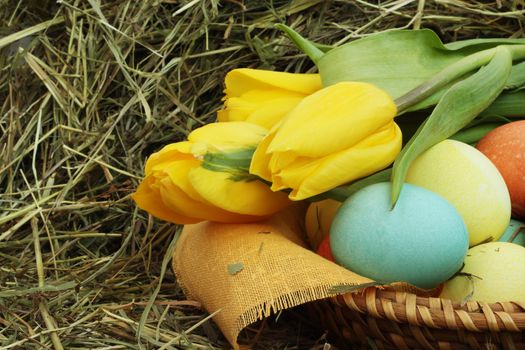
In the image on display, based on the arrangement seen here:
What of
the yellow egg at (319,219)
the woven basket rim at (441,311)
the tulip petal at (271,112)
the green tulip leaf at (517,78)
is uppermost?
the green tulip leaf at (517,78)

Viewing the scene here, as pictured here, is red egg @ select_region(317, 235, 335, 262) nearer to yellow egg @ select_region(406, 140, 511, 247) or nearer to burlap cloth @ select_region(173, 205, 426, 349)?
burlap cloth @ select_region(173, 205, 426, 349)

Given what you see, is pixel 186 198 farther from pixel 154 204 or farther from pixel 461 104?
pixel 461 104

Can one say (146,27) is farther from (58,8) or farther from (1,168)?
(1,168)

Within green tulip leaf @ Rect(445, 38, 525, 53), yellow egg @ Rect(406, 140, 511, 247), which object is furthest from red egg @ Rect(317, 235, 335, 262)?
green tulip leaf @ Rect(445, 38, 525, 53)

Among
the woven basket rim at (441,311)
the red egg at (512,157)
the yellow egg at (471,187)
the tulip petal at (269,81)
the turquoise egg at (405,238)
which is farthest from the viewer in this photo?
the tulip petal at (269,81)

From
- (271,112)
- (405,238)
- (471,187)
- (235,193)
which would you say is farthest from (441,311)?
(271,112)

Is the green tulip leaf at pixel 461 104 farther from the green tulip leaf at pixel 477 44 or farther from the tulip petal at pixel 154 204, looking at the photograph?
the tulip petal at pixel 154 204

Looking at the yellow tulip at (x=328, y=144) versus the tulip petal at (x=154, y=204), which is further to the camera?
the tulip petal at (x=154, y=204)

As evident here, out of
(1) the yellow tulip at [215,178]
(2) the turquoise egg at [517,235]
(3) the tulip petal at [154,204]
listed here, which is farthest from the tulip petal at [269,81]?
(2) the turquoise egg at [517,235]
